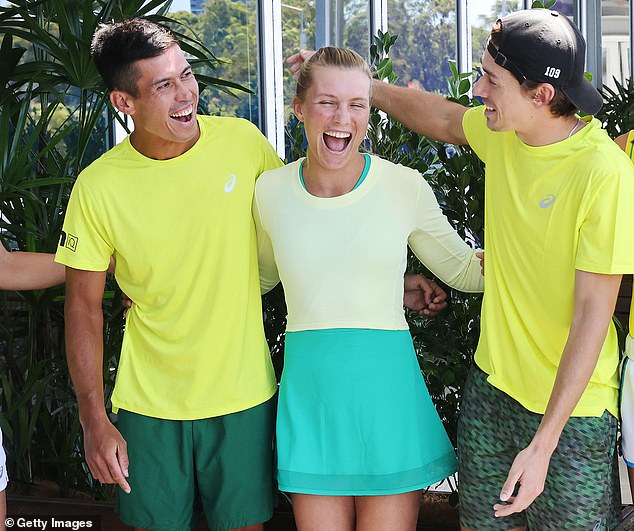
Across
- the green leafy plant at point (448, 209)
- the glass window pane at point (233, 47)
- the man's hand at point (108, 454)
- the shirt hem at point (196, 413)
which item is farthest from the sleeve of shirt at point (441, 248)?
the glass window pane at point (233, 47)

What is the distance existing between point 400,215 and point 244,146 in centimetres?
43

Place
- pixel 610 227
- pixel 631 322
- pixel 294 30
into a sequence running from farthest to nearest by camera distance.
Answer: pixel 294 30, pixel 631 322, pixel 610 227

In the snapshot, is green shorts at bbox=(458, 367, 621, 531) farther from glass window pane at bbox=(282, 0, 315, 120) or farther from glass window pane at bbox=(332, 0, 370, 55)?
glass window pane at bbox=(332, 0, 370, 55)

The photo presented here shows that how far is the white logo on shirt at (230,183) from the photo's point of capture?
2088 millimetres

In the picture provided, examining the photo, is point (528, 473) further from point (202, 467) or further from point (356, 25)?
point (356, 25)

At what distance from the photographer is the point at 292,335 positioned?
202 centimetres

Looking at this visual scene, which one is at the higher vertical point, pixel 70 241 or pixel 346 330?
pixel 70 241

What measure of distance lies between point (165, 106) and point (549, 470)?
3.77 ft

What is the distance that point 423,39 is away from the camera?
9.77 metres

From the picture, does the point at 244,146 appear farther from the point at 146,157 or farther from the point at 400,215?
the point at 400,215

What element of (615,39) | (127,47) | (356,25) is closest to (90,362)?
(127,47)

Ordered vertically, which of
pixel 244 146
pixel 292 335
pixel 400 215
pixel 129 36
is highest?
pixel 129 36

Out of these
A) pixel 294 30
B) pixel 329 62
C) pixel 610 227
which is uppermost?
pixel 294 30

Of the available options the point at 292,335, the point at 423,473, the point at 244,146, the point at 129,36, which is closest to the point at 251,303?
the point at 292,335
